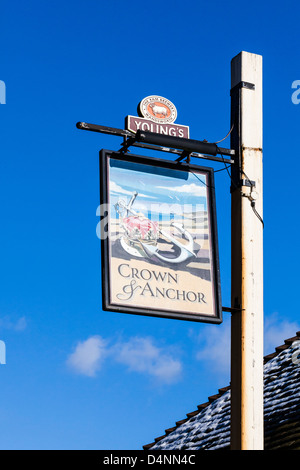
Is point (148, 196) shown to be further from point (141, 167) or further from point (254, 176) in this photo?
point (254, 176)

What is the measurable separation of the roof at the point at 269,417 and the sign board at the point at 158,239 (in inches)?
108

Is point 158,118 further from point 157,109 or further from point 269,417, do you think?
point 269,417

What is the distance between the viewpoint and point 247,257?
8.65 metres

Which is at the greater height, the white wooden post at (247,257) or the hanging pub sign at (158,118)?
the hanging pub sign at (158,118)

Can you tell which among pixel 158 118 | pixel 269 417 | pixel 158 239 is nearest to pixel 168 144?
pixel 158 118

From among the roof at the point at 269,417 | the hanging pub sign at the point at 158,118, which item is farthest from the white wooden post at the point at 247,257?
the roof at the point at 269,417

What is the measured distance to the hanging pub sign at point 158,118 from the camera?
8867 millimetres

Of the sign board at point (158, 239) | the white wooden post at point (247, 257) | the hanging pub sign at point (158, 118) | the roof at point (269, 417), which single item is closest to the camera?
the sign board at point (158, 239)

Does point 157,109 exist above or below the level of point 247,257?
above

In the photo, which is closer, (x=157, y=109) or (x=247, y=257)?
(x=247, y=257)

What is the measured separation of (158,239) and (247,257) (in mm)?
968

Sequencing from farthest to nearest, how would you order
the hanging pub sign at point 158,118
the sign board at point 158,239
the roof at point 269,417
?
the roof at point 269,417
the hanging pub sign at point 158,118
the sign board at point 158,239

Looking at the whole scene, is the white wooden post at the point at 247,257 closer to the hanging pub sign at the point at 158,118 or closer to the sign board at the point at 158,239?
the sign board at the point at 158,239
